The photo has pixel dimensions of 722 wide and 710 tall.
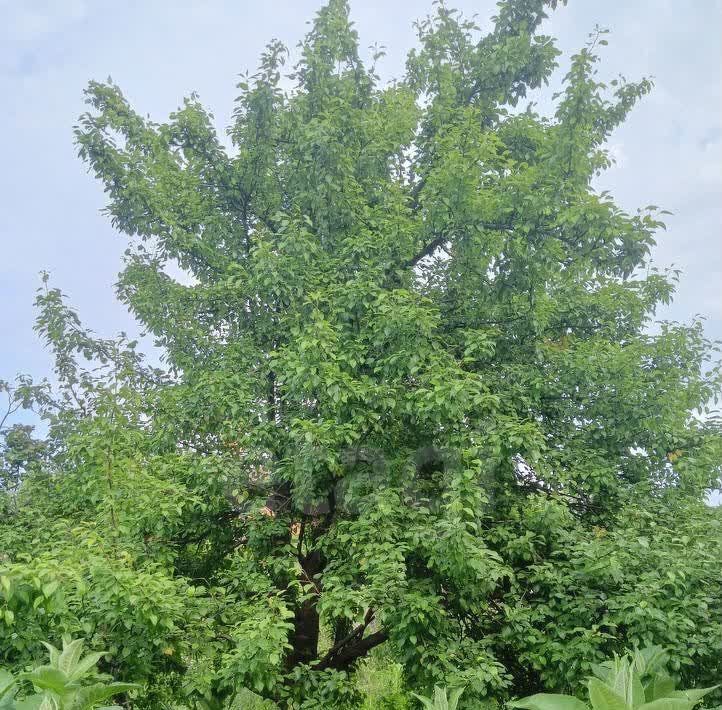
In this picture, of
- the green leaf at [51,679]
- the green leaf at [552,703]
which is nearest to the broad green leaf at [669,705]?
the green leaf at [552,703]

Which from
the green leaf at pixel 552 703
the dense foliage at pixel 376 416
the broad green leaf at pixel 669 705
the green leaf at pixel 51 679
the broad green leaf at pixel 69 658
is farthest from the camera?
the dense foliage at pixel 376 416

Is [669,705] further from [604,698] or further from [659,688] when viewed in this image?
[659,688]

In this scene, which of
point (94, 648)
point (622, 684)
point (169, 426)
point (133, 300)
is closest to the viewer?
point (622, 684)

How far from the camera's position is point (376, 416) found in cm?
551

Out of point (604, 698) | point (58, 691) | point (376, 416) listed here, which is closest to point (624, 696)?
point (604, 698)

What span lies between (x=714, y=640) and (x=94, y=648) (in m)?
4.27

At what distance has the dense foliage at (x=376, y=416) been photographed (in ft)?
16.3

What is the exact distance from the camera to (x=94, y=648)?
15.8 ft

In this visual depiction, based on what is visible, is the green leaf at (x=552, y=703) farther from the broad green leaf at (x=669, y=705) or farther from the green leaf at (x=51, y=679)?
the green leaf at (x=51, y=679)

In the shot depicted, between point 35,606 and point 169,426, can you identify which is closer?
point 35,606

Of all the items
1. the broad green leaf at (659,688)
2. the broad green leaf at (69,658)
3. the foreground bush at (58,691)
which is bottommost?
the broad green leaf at (659,688)

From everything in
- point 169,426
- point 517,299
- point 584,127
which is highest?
point 584,127

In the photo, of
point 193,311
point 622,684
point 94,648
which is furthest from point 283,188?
point 622,684

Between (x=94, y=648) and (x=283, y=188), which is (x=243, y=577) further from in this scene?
(x=283, y=188)
